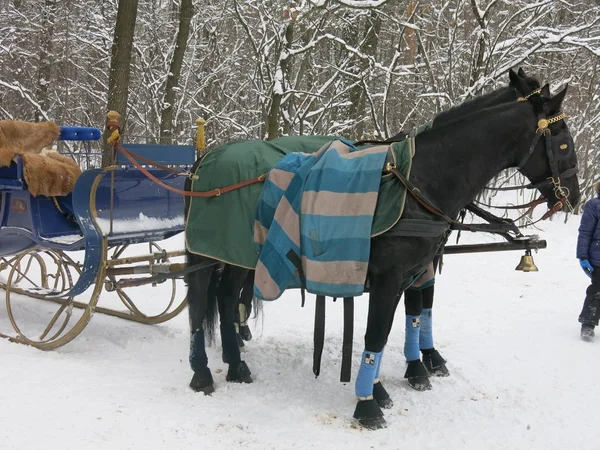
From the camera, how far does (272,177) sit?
12.8 feet

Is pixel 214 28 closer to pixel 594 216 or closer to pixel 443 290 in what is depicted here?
pixel 443 290

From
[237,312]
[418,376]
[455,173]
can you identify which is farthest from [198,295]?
[455,173]

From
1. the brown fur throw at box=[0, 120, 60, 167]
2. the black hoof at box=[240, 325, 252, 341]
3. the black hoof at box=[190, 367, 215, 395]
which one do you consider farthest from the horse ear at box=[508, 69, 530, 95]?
the brown fur throw at box=[0, 120, 60, 167]

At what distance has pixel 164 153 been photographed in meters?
4.93

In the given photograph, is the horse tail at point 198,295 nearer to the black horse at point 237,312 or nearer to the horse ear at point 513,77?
the black horse at point 237,312

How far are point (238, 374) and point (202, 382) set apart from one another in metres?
0.34

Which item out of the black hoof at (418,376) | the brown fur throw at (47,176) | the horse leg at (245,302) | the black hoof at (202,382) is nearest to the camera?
the black hoof at (202,382)

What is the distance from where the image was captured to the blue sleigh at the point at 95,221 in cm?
458

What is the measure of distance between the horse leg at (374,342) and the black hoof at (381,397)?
0.23m

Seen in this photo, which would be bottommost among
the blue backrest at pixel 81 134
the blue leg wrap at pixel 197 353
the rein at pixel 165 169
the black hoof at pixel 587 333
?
the black hoof at pixel 587 333

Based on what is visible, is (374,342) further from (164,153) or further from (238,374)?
(164,153)

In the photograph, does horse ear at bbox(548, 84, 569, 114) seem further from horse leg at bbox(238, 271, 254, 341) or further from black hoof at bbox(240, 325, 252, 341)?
→ black hoof at bbox(240, 325, 252, 341)

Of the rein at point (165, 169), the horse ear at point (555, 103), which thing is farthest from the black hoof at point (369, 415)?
the horse ear at point (555, 103)

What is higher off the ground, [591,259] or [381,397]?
[591,259]
